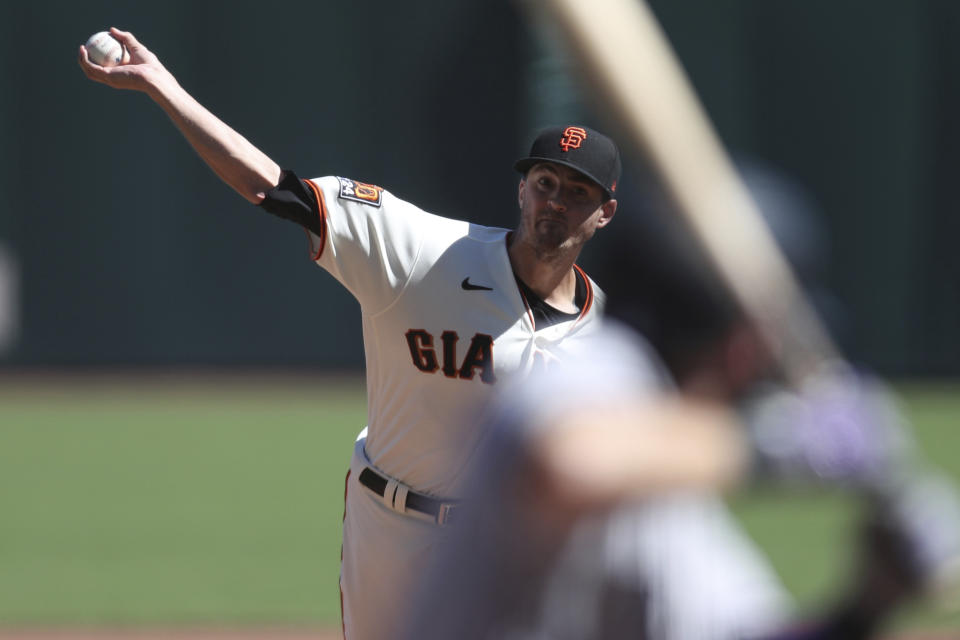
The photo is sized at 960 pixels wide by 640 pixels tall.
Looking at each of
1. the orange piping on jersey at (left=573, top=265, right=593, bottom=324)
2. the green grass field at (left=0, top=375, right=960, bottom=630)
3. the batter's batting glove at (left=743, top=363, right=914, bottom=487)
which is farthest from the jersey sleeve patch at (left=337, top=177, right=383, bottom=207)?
the green grass field at (left=0, top=375, right=960, bottom=630)

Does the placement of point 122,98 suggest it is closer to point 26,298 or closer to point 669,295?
point 26,298

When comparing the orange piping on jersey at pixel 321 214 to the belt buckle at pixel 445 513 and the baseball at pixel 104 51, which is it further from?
the belt buckle at pixel 445 513

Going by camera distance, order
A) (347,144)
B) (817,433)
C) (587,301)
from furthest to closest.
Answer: (347,144)
(587,301)
(817,433)

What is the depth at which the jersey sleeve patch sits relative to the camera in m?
3.73

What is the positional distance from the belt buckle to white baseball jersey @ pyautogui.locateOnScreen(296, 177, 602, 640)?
3 centimetres

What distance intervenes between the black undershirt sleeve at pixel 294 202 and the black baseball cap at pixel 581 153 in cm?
64

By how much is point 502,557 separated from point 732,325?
388mm

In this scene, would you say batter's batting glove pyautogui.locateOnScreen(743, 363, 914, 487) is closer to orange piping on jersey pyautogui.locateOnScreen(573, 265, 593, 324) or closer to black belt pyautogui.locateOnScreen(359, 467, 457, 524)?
black belt pyautogui.locateOnScreen(359, 467, 457, 524)

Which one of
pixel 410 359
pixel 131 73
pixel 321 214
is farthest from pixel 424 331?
pixel 131 73

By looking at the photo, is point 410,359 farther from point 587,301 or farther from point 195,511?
point 195,511

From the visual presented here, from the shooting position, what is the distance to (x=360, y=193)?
377 cm

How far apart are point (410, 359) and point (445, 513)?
0.47 m

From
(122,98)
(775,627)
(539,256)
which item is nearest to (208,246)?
(122,98)

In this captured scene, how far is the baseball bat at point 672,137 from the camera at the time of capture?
1118 millimetres
